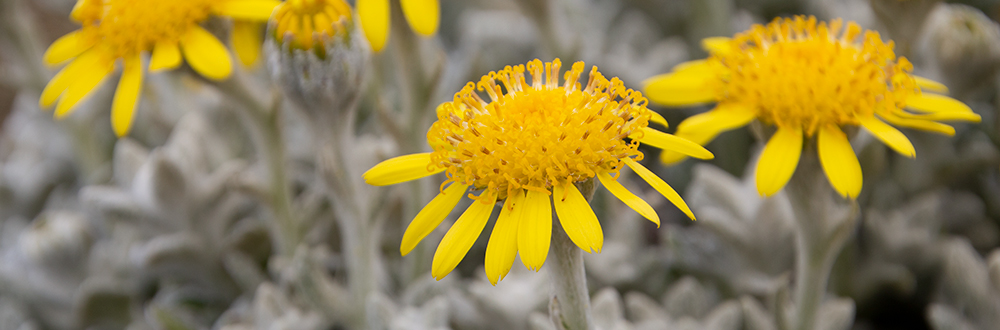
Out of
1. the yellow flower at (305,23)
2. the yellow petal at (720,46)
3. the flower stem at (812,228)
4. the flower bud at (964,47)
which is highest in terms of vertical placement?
the yellow flower at (305,23)

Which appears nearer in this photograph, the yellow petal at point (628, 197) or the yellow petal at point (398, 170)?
the yellow petal at point (628, 197)

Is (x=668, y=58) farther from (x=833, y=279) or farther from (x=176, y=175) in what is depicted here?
(x=176, y=175)

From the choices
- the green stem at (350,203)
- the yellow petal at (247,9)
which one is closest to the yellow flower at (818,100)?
the green stem at (350,203)

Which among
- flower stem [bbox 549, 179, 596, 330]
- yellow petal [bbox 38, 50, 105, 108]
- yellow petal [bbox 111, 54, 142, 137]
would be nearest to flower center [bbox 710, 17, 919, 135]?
flower stem [bbox 549, 179, 596, 330]

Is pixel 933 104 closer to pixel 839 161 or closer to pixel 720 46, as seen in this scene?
pixel 839 161

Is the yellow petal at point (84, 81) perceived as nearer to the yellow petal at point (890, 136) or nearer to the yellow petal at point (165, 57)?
the yellow petal at point (165, 57)

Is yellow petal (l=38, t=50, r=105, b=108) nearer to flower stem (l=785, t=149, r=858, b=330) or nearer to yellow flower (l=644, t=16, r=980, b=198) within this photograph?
yellow flower (l=644, t=16, r=980, b=198)
